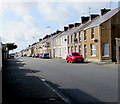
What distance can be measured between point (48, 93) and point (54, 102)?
1.66 meters

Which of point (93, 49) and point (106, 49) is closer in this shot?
point (106, 49)

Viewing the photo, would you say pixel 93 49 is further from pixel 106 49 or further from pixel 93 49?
pixel 106 49

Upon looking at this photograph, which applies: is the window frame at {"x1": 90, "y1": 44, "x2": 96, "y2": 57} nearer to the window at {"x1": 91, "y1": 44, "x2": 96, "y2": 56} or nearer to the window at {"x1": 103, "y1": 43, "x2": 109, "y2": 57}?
the window at {"x1": 91, "y1": 44, "x2": 96, "y2": 56}

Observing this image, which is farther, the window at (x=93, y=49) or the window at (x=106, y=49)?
the window at (x=93, y=49)

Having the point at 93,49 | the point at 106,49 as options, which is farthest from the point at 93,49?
the point at 106,49

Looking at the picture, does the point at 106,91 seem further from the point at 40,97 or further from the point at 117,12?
the point at 117,12

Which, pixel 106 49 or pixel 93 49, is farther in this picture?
pixel 93 49

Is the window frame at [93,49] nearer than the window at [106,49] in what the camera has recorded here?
No

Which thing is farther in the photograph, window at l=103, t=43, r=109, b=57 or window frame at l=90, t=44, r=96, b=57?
window frame at l=90, t=44, r=96, b=57

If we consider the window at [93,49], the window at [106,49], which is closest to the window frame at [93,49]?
the window at [93,49]

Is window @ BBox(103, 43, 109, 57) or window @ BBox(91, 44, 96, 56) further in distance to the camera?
window @ BBox(91, 44, 96, 56)

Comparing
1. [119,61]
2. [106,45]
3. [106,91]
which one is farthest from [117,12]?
[106,91]

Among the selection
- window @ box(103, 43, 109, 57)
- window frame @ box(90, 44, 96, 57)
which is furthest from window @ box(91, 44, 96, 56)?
window @ box(103, 43, 109, 57)

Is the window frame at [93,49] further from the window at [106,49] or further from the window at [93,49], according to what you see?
the window at [106,49]
